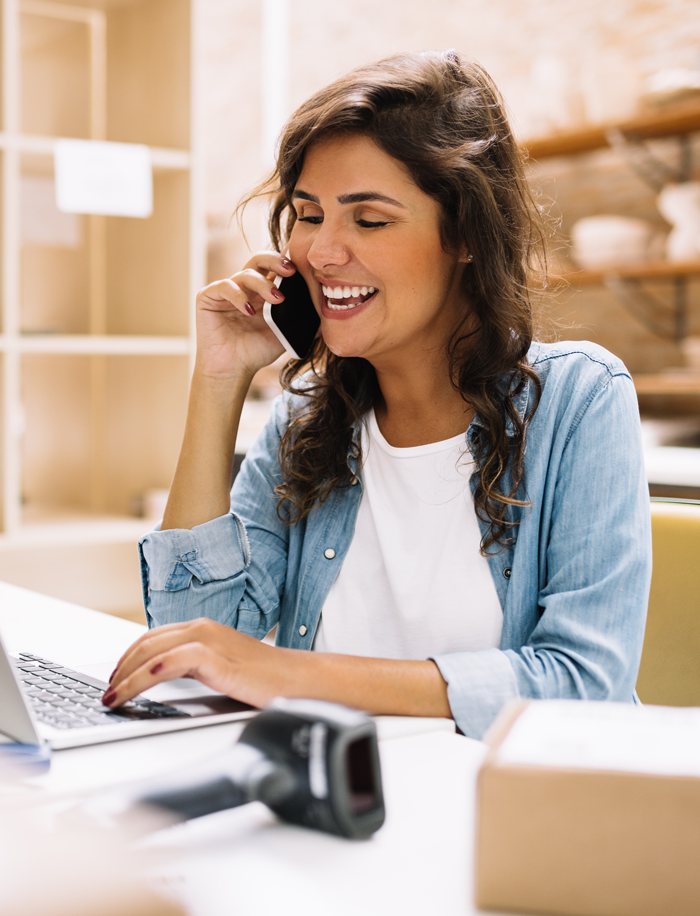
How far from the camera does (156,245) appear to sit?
7.64ft

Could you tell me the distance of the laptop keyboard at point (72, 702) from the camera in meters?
0.82

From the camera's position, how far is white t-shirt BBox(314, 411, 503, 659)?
1120 millimetres

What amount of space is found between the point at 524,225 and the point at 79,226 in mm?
1452

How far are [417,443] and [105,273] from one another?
56.7 inches

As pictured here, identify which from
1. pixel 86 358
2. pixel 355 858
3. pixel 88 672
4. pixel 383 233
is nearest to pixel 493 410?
pixel 383 233

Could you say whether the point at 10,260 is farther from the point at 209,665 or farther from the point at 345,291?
the point at 209,665

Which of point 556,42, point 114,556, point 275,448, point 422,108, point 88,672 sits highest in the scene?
point 556,42

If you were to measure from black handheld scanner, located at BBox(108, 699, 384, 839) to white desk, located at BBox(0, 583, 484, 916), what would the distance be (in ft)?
0.06

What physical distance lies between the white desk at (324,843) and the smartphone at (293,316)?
2.13ft

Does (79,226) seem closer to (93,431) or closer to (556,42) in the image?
(93,431)

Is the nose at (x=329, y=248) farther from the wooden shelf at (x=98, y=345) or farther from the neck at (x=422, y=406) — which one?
the wooden shelf at (x=98, y=345)

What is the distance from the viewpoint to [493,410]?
1163 mm

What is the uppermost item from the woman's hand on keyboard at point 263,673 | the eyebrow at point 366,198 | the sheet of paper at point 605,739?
the eyebrow at point 366,198

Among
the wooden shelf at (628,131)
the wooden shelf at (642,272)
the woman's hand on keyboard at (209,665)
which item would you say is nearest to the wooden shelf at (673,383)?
the wooden shelf at (642,272)
